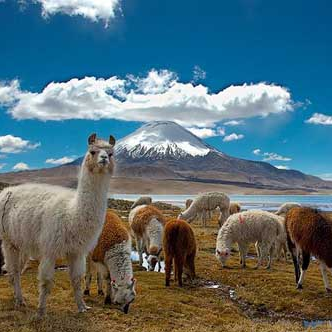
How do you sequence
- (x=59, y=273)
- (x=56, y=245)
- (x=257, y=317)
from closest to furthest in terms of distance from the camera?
(x=56, y=245) → (x=257, y=317) → (x=59, y=273)

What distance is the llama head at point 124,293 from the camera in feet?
30.2

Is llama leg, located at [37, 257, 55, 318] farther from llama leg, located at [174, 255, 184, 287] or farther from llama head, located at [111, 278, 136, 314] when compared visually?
llama leg, located at [174, 255, 184, 287]

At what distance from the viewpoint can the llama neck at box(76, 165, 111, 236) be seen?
8.12 m

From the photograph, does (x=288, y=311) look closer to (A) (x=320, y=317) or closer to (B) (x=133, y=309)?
(A) (x=320, y=317)

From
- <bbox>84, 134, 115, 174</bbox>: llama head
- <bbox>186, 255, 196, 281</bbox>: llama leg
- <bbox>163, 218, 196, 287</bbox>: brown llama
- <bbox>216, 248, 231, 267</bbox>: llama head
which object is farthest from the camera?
<bbox>216, 248, 231, 267</bbox>: llama head

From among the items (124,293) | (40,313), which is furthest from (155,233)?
(40,313)

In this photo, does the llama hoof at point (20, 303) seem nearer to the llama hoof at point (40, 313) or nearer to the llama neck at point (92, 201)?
the llama hoof at point (40, 313)

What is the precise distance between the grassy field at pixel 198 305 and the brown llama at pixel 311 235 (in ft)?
3.48

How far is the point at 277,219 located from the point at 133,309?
9.09 meters

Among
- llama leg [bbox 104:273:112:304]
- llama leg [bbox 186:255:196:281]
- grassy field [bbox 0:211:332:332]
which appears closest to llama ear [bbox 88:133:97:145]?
llama leg [bbox 104:273:112:304]

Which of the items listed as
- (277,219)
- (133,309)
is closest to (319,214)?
(277,219)

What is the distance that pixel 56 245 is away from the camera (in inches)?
318

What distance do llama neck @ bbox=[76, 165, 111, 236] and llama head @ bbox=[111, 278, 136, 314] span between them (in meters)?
1.79

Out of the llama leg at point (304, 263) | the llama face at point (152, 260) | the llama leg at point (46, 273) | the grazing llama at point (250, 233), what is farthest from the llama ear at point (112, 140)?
the grazing llama at point (250, 233)
